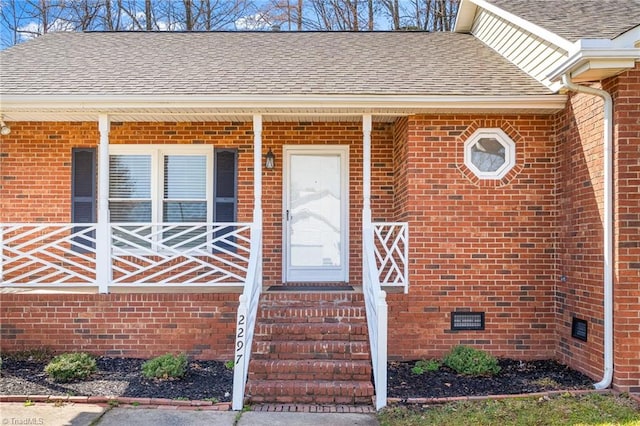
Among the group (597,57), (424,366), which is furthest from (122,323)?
(597,57)

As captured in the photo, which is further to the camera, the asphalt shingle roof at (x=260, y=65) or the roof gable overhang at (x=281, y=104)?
the asphalt shingle roof at (x=260, y=65)

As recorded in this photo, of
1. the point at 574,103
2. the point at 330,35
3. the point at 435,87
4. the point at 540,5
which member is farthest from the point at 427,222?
the point at 330,35

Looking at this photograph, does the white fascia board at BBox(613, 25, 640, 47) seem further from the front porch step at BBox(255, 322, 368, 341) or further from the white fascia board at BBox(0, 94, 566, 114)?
the front porch step at BBox(255, 322, 368, 341)

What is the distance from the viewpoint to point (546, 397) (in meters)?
5.69

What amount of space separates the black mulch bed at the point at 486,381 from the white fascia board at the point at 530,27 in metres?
3.69

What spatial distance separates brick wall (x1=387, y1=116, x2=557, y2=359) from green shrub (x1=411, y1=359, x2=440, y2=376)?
0.53 m

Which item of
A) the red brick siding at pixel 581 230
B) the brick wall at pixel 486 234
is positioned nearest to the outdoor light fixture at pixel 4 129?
the brick wall at pixel 486 234

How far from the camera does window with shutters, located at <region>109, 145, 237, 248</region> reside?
8.56 m

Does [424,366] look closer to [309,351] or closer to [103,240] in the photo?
[309,351]

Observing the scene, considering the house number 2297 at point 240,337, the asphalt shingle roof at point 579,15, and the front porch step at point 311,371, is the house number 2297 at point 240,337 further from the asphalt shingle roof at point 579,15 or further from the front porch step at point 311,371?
the asphalt shingle roof at point 579,15

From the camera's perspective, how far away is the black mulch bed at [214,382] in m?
5.96

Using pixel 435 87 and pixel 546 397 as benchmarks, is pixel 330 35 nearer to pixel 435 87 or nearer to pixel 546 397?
pixel 435 87

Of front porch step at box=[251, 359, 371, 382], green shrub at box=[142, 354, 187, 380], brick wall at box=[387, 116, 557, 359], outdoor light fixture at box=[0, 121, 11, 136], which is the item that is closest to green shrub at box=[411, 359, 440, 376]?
brick wall at box=[387, 116, 557, 359]

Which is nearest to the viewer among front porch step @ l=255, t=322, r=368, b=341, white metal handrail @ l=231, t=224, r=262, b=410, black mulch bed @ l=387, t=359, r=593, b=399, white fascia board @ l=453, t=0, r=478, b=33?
white metal handrail @ l=231, t=224, r=262, b=410
